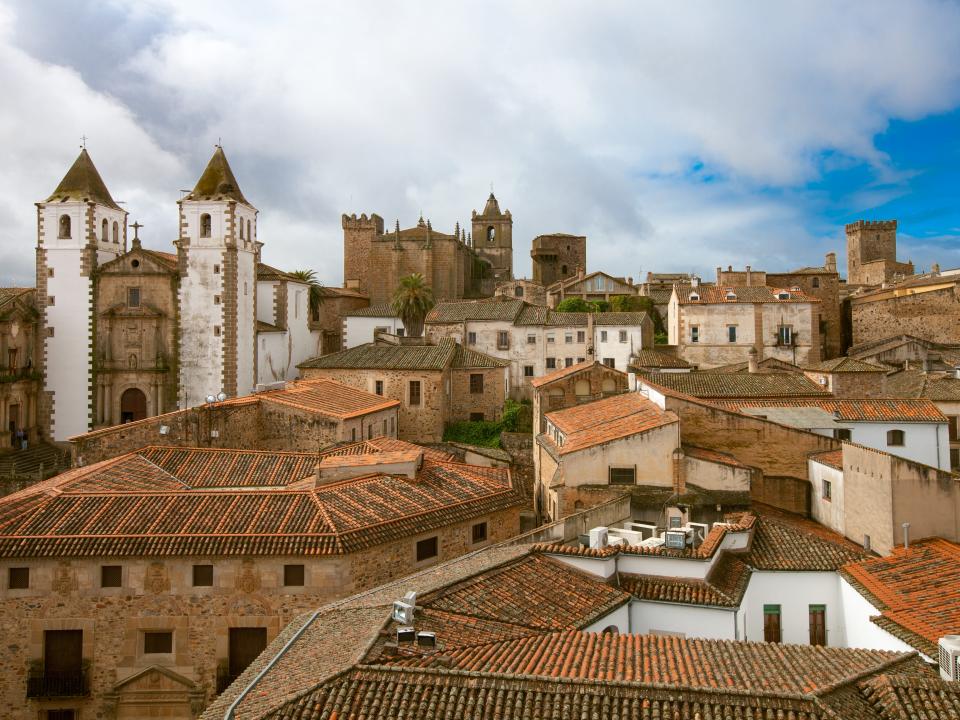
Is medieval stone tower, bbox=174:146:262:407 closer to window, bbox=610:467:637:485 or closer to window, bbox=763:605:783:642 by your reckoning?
window, bbox=610:467:637:485

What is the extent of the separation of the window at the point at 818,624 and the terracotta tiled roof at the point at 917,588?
108 cm

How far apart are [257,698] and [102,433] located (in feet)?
71.5

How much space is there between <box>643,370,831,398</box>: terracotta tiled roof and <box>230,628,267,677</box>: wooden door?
18.6 meters

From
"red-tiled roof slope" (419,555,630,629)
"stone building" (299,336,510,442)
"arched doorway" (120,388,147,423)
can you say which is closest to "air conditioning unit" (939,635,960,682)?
"red-tiled roof slope" (419,555,630,629)

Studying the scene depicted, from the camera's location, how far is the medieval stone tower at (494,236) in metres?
87.6

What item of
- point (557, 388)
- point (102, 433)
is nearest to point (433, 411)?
point (557, 388)

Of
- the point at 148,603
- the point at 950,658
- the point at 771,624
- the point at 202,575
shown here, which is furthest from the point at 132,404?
the point at 950,658

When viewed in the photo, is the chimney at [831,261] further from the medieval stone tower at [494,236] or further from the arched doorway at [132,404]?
the arched doorway at [132,404]

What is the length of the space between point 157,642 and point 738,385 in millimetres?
22699

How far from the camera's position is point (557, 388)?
3369 centimetres

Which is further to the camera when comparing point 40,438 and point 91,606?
point 40,438

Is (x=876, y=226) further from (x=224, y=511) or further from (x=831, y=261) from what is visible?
(x=224, y=511)

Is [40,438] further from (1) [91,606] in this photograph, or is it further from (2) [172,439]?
(1) [91,606]

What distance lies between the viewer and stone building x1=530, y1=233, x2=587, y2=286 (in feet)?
288
